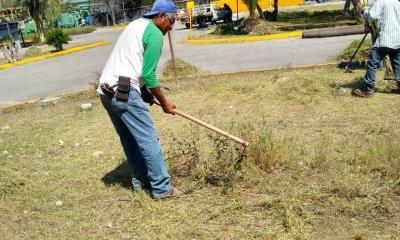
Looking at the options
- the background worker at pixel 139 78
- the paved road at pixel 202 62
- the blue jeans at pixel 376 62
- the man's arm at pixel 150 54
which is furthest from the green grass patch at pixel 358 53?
the man's arm at pixel 150 54

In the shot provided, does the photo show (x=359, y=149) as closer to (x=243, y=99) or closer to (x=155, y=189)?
(x=155, y=189)

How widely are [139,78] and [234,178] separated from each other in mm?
1227

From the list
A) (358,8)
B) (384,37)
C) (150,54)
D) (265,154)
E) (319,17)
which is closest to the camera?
(150,54)

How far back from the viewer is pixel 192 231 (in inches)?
146

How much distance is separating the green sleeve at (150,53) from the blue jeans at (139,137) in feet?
0.66

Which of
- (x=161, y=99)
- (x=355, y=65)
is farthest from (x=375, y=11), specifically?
(x=161, y=99)

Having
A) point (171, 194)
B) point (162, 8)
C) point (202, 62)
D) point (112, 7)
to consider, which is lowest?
point (202, 62)

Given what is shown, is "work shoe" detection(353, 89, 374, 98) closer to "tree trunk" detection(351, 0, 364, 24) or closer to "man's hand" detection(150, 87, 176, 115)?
"man's hand" detection(150, 87, 176, 115)

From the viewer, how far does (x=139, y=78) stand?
3.96 metres

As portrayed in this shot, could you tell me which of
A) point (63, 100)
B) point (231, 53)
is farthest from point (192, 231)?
point (231, 53)

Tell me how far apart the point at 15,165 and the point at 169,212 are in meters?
2.61

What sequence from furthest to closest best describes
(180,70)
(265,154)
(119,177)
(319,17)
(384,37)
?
(319,17) → (180,70) → (384,37) → (119,177) → (265,154)

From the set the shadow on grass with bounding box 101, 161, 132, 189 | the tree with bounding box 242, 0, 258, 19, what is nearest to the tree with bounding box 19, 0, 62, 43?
the tree with bounding box 242, 0, 258, 19

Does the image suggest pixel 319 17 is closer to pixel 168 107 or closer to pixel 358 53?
pixel 358 53
